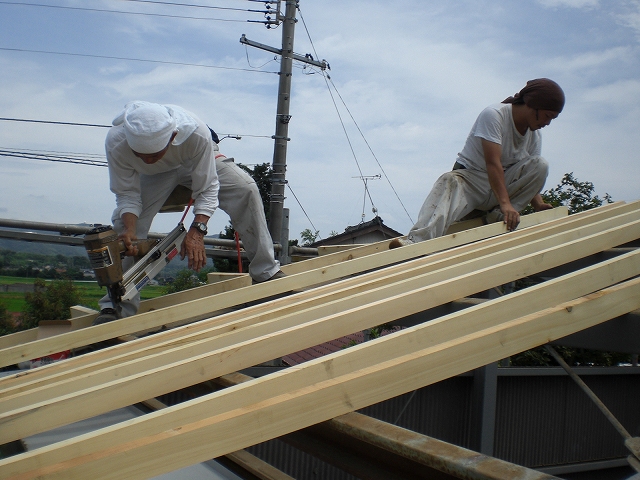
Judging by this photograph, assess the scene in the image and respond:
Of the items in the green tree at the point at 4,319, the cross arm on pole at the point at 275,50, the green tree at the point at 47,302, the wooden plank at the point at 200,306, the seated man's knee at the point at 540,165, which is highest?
the cross arm on pole at the point at 275,50

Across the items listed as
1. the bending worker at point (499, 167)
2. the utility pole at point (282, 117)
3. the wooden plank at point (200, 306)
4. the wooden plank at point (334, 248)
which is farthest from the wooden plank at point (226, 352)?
the utility pole at point (282, 117)

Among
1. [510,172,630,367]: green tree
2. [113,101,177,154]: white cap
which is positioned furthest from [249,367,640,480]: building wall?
[113,101,177,154]: white cap

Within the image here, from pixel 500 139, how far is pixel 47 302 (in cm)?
628

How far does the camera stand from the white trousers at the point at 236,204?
11.7ft

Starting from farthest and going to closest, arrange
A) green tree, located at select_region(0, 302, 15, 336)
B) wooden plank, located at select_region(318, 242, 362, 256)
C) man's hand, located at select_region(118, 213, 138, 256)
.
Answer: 1. green tree, located at select_region(0, 302, 15, 336)
2. wooden plank, located at select_region(318, 242, 362, 256)
3. man's hand, located at select_region(118, 213, 138, 256)

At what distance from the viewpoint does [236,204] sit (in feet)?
11.9

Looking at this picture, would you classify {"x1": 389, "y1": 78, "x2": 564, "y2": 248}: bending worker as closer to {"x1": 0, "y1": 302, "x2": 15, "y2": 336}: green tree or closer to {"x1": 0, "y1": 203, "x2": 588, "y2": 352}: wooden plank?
{"x1": 0, "y1": 203, "x2": 588, "y2": 352}: wooden plank

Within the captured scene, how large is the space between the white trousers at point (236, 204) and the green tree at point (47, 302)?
430 centimetres

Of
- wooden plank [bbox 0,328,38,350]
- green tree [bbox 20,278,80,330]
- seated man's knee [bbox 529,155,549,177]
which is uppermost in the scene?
seated man's knee [bbox 529,155,549,177]

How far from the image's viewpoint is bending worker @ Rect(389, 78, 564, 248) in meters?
3.65

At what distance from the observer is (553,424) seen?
578cm

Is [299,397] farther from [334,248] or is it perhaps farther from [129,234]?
[334,248]

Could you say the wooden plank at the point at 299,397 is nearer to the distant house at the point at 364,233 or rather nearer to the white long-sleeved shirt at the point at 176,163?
the white long-sleeved shirt at the point at 176,163

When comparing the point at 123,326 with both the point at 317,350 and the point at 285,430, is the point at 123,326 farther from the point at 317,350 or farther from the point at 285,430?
the point at 317,350
